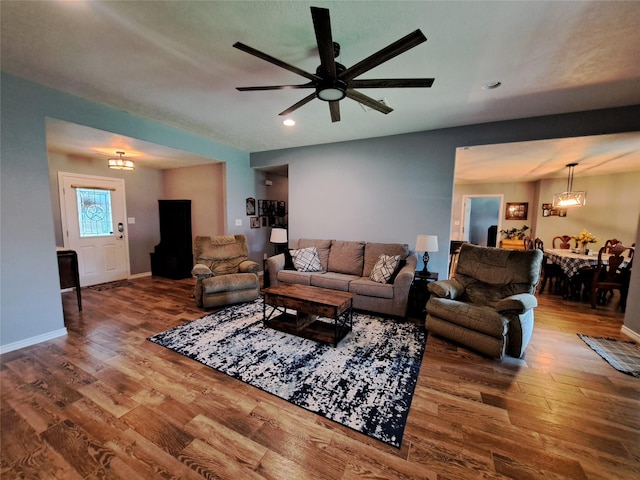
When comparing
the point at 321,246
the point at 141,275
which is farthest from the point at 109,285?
the point at 321,246

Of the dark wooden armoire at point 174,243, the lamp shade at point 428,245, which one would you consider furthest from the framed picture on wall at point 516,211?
the dark wooden armoire at point 174,243

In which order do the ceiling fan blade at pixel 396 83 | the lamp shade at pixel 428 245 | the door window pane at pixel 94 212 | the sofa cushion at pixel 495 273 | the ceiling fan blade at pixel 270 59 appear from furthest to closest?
the door window pane at pixel 94 212 < the lamp shade at pixel 428 245 < the sofa cushion at pixel 495 273 < the ceiling fan blade at pixel 396 83 < the ceiling fan blade at pixel 270 59

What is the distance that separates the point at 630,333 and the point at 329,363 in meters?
3.48

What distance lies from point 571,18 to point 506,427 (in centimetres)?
262

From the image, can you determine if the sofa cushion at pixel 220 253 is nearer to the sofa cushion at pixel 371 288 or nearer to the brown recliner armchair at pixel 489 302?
the sofa cushion at pixel 371 288

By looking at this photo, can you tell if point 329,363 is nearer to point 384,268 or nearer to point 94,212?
point 384,268

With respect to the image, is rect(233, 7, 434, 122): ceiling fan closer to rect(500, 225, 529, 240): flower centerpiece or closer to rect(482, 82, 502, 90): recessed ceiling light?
rect(482, 82, 502, 90): recessed ceiling light

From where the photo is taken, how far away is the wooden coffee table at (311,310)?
2.55 meters

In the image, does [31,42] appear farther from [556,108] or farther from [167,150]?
[556,108]

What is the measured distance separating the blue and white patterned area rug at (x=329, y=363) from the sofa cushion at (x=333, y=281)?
19.8 inches

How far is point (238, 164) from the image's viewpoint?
16.8 feet

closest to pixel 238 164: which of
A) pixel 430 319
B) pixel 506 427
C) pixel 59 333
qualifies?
pixel 59 333

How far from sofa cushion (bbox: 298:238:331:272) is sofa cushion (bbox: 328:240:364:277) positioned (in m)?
0.08

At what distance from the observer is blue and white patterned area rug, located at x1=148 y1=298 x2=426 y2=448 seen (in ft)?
5.74
